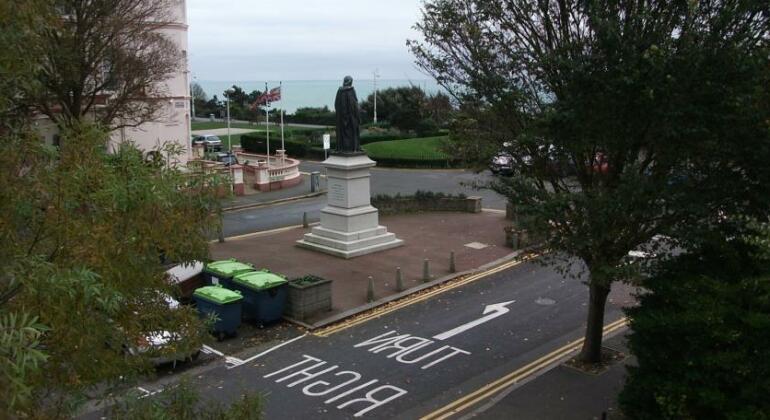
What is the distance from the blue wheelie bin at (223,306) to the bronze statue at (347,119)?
27.0 feet

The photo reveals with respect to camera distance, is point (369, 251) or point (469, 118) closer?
point (469, 118)

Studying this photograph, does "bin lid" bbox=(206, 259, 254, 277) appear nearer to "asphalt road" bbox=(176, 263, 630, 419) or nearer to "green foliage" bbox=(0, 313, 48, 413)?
"asphalt road" bbox=(176, 263, 630, 419)

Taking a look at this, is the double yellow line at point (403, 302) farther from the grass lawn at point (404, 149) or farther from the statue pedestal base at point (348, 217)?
the grass lawn at point (404, 149)

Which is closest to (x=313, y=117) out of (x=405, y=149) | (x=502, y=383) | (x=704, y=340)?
(x=405, y=149)

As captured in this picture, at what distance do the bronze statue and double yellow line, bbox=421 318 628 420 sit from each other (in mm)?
10394

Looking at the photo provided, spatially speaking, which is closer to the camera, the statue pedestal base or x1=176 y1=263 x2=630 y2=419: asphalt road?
x1=176 y1=263 x2=630 y2=419: asphalt road

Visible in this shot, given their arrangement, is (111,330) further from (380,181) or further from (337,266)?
(380,181)

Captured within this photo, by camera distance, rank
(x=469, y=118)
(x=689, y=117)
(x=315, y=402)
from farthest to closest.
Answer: (x=469, y=118)
(x=315, y=402)
(x=689, y=117)

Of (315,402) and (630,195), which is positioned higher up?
(630,195)

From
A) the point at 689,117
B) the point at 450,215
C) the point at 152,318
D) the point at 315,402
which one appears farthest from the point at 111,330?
the point at 450,215

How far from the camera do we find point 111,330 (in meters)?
4.55

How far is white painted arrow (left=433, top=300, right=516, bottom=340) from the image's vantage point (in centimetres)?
1456

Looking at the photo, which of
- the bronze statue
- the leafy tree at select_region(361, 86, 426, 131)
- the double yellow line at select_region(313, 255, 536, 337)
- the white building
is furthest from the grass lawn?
the double yellow line at select_region(313, 255, 536, 337)

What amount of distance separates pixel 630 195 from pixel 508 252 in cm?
1199
